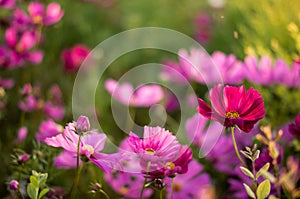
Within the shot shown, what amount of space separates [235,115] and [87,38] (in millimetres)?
1298

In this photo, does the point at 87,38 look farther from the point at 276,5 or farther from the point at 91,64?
the point at 276,5

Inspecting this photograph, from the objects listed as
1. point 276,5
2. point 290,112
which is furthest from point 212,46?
point 290,112

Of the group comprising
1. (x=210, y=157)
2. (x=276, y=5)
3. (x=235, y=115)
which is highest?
(x=276, y=5)

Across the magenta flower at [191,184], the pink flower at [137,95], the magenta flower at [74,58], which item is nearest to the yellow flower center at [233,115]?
the magenta flower at [191,184]

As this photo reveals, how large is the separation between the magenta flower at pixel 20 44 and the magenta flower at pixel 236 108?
0.61m

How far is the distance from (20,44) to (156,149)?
647 millimetres

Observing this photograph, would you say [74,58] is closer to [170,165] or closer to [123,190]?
[123,190]

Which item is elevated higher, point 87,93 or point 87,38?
point 87,38

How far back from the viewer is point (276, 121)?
954 millimetres

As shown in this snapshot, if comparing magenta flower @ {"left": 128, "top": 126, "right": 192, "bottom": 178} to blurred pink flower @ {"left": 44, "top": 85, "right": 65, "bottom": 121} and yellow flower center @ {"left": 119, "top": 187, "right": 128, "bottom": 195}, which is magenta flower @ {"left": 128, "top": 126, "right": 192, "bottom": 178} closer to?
yellow flower center @ {"left": 119, "top": 187, "right": 128, "bottom": 195}

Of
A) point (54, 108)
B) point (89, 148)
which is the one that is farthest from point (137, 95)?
point (89, 148)

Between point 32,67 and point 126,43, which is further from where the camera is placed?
point 126,43

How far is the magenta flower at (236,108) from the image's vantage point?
1.87 feet

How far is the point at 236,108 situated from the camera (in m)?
0.59
